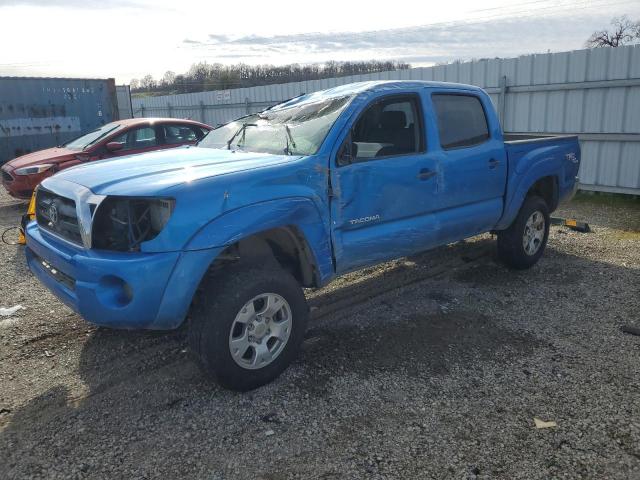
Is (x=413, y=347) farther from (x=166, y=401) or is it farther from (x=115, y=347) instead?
(x=115, y=347)

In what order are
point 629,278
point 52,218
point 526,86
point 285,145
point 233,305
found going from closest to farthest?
point 233,305
point 52,218
point 285,145
point 629,278
point 526,86

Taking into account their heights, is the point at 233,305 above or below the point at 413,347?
above

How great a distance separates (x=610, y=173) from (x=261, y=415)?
852 centimetres

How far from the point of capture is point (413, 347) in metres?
3.95

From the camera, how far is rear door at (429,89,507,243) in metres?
4.46

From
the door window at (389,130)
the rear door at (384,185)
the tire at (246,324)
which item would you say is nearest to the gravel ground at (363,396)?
the tire at (246,324)

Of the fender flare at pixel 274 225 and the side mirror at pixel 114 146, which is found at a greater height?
the side mirror at pixel 114 146

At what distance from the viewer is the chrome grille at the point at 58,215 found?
128 inches

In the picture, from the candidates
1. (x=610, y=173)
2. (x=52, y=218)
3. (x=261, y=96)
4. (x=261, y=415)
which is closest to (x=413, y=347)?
(x=261, y=415)

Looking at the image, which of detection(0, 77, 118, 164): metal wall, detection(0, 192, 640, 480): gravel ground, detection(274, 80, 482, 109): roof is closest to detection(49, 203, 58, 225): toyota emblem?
detection(0, 192, 640, 480): gravel ground

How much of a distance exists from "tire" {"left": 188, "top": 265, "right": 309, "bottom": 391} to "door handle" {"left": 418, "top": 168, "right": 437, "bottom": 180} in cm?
145

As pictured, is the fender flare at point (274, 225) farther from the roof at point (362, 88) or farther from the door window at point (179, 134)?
the door window at point (179, 134)

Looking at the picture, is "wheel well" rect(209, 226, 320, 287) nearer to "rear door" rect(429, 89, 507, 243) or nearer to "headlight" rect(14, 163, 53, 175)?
"rear door" rect(429, 89, 507, 243)

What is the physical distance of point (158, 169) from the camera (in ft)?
11.1
